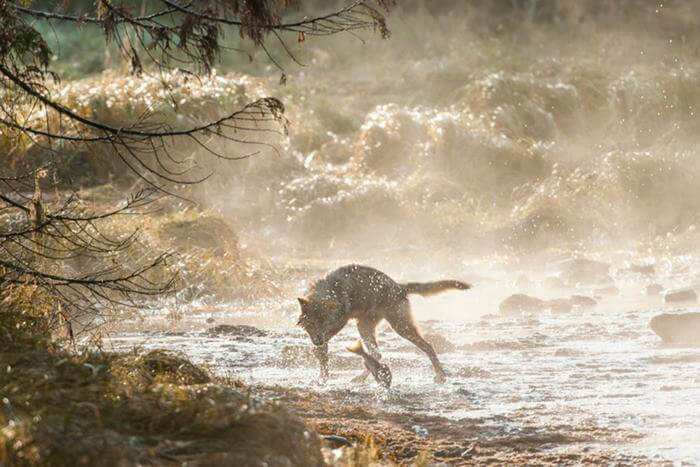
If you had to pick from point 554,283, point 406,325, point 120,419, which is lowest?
point 120,419

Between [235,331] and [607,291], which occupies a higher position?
[607,291]

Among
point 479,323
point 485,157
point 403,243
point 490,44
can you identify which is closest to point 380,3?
point 479,323

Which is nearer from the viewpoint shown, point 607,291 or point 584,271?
point 607,291

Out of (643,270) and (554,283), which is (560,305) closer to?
(554,283)

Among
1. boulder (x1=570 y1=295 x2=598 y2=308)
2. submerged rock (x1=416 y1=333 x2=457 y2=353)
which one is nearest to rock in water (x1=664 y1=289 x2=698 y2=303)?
boulder (x1=570 y1=295 x2=598 y2=308)

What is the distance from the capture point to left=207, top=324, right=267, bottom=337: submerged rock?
938 centimetres

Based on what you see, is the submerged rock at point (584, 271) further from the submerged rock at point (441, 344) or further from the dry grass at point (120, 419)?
the dry grass at point (120, 419)

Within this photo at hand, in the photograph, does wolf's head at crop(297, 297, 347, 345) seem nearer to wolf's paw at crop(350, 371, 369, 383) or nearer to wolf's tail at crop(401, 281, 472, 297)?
wolf's paw at crop(350, 371, 369, 383)

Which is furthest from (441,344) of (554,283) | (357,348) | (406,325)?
(554,283)

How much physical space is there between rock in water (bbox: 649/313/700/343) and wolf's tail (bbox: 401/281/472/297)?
1609mm

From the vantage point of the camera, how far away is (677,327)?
829cm

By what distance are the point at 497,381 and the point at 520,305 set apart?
12.9 ft

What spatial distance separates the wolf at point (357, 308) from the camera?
7.57 metres

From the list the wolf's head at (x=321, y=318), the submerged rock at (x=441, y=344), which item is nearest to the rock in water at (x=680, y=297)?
the submerged rock at (x=441, y=344)
